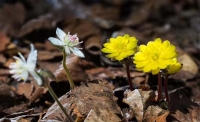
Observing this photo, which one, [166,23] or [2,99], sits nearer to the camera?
[2,99]

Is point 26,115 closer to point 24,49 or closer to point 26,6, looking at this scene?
point 24,49

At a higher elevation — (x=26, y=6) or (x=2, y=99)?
(x=26, y=6)

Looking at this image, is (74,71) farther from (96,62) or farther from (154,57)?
(154,57)

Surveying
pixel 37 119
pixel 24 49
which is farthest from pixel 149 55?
pixel 24 49

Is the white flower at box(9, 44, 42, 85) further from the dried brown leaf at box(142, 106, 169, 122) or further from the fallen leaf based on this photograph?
the fallen leaf

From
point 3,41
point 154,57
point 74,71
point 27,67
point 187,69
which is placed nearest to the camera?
point 27,67

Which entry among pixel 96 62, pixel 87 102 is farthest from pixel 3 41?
pixel 87 102

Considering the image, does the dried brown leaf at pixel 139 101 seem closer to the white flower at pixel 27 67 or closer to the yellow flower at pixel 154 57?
the yellow flower at pixel 154 57

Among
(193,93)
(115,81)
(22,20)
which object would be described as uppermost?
(22,20)

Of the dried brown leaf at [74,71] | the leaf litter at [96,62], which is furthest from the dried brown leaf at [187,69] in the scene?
the dried brown leaf at [74,71]
